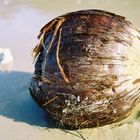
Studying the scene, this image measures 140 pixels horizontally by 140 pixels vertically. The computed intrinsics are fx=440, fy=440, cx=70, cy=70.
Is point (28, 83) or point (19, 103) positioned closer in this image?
point (19, 103)

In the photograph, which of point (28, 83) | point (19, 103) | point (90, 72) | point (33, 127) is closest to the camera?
point (90, 72)

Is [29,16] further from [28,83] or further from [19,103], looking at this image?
[19,103]

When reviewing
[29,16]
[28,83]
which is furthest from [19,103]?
[29,16]

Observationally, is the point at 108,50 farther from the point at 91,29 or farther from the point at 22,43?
the point at 22,43

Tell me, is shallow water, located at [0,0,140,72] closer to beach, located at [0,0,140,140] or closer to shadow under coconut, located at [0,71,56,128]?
beach, located at [0,0,140,140]

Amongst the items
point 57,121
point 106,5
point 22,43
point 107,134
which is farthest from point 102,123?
point 106,5

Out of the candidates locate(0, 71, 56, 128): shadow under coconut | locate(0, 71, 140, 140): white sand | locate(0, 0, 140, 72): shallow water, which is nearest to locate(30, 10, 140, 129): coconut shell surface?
locate(0, 71, 140, 140): white sand

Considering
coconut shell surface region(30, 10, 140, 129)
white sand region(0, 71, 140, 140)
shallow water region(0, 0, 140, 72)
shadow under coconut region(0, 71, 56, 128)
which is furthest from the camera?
shallow water region(0, 0, 140, 72)
